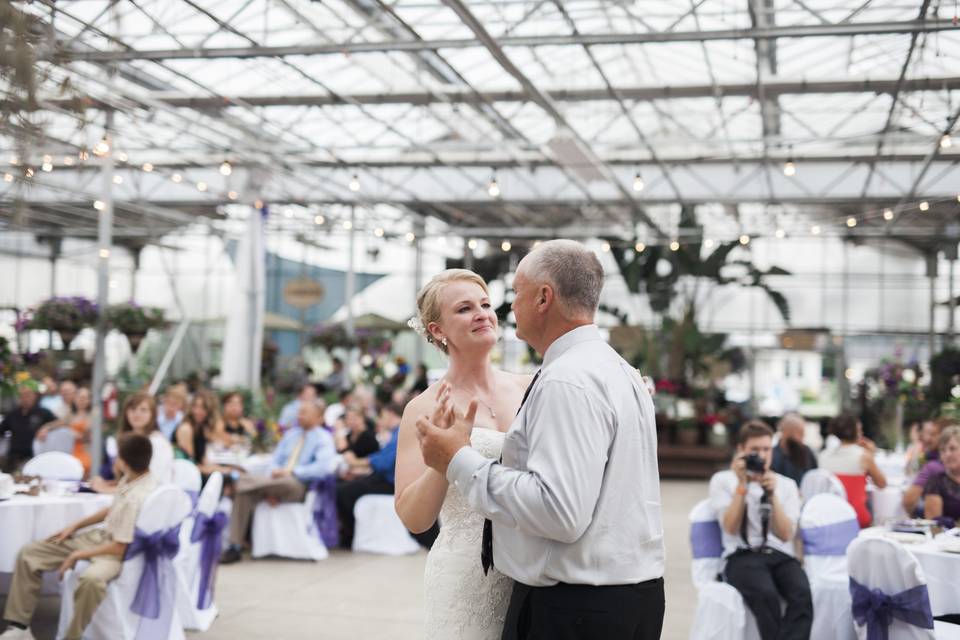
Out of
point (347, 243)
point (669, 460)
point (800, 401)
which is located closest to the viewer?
point (669, 460)

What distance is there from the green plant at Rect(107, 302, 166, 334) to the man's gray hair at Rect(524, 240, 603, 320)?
31.9 ft

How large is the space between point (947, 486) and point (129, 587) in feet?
14.1

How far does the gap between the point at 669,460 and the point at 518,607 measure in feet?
46.3

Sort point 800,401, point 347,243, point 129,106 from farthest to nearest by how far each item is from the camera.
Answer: point 347,243
point 800,401
point 129,106

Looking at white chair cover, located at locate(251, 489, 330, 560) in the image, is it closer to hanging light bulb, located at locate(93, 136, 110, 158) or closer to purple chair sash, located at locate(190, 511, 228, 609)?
purple chair sash, located at locate(190, 511, 228, 609)

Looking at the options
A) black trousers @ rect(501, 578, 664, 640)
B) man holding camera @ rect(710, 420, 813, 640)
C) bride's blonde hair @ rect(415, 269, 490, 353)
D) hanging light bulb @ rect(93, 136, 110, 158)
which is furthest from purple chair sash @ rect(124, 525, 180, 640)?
hanging light bulb @ rect(93, 136, 110, 158)

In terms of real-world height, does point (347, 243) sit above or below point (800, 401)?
above

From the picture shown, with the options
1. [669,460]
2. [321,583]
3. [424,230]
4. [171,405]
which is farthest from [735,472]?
[424,230]

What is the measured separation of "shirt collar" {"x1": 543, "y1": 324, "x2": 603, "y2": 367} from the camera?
2.12 m

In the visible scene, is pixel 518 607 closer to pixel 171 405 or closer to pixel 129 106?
pixel 171 405

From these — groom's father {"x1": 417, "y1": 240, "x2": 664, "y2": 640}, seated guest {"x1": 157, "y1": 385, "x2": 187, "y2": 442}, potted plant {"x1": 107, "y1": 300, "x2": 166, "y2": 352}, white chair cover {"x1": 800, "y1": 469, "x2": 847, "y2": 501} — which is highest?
potted plant {"x1": 107, "y1": 300, "x2": 166, "y2": 352}

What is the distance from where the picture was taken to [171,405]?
8750 millimetres

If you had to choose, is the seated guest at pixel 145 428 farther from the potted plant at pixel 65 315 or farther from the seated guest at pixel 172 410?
the potted plant at pixel 65 315

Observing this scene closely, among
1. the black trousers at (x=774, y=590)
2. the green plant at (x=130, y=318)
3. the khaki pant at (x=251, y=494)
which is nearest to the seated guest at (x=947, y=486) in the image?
the black trousers at (x=774, y=590)
